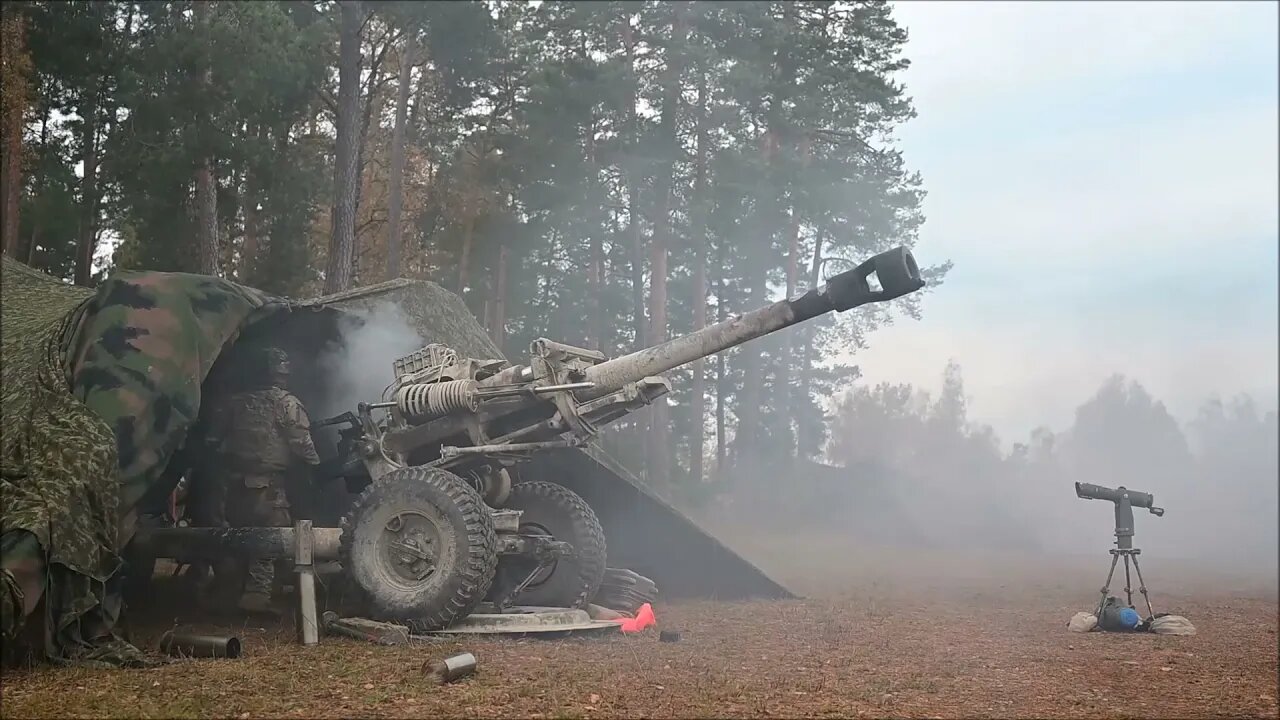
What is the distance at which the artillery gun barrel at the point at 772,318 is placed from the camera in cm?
777

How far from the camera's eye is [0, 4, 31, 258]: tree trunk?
1972 cm

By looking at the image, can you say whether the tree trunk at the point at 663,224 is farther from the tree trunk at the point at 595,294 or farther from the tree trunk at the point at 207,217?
the tree trunk at the point at 207,217

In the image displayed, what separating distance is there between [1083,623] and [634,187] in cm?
1959

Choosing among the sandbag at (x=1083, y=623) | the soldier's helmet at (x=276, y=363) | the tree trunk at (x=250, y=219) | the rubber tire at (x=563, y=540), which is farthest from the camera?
the tree trunk at (x=250, y=219)

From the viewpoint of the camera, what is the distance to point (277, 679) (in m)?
6.58

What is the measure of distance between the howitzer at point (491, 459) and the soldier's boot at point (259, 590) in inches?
40.8

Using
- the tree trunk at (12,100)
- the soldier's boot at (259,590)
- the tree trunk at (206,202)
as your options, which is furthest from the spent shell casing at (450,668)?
the tree trunk at (12,100)

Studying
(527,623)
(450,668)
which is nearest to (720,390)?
(527,623)

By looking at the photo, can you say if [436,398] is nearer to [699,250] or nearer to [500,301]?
[500,301]

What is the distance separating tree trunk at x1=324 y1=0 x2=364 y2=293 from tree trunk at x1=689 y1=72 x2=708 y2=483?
9231 millimetres

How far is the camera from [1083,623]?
10.1 metres

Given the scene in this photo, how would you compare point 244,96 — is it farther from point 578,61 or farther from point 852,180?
point 852,180

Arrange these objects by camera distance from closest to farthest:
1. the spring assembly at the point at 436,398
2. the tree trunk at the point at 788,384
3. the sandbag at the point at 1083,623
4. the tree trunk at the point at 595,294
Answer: the spring assembly at the point at 436,398 → the sandbag at the point at 1083,623 → the tree trunk at the point at 595,294 → the tree trunk at the point at 788,384

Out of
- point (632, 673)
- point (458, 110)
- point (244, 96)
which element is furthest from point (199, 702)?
point (458, 110)
